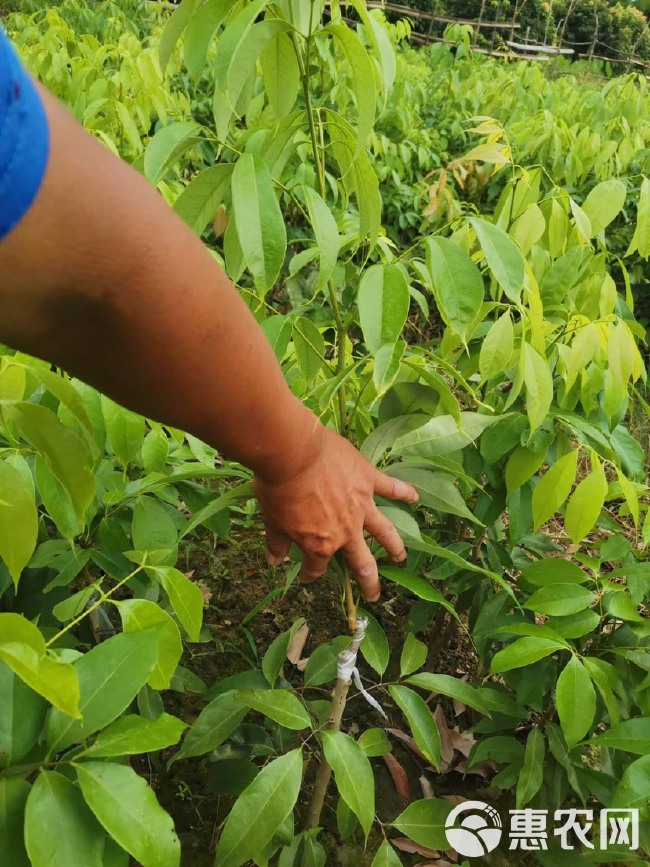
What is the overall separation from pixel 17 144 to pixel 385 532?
569 mm

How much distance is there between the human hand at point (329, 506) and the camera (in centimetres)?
70

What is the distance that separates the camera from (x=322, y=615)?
1.65 m

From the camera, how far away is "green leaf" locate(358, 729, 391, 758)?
99 cm

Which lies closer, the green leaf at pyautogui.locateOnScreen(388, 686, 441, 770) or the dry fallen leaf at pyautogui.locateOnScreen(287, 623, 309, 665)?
the green leaf at pyautogui.locateOnScreen(388, 686, 441, 770)

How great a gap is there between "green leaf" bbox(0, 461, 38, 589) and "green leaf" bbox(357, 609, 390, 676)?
493 mm

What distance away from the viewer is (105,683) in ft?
2.08

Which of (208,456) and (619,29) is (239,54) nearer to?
(208,456)

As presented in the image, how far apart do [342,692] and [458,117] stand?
327cm

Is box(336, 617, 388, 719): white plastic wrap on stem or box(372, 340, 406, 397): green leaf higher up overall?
box(372, 340, 406, 397): green leaf

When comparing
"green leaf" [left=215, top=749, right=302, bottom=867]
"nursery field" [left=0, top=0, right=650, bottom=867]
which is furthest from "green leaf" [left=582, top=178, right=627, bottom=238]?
"green leaf" [left=215, top=749, right=302, bottom=867]

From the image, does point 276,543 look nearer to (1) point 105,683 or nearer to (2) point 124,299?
(1) point 105,683

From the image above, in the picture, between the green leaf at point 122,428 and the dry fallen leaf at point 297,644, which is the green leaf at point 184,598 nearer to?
the green leaf at point 122,428

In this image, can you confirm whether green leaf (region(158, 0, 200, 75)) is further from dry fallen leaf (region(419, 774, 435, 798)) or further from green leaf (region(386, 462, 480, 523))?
dry fallen leaf (region(419, 774, 435, 798))

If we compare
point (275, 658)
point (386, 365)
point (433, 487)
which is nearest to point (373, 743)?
point (275, 658)
